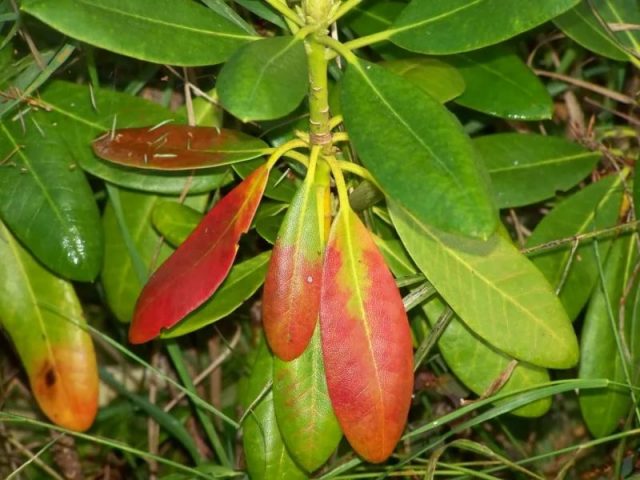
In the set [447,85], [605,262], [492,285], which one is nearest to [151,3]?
[447,85]

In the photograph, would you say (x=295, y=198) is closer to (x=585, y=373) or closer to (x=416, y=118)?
(x=416, y=118)

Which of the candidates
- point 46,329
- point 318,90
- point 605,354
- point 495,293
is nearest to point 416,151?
point 318,90

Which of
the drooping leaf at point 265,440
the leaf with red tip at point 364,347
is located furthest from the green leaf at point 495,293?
the drooping leaf at point 265,440

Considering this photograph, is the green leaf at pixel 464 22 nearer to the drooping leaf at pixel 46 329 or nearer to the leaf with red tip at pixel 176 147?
the leaf with red tip at pixel 176 147

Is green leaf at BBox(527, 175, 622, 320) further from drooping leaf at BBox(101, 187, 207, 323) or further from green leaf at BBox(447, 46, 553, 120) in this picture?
drooping leaf at BBox(101, 187, 207, 323)

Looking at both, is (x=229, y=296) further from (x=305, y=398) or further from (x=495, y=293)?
(x=495, y=293)
